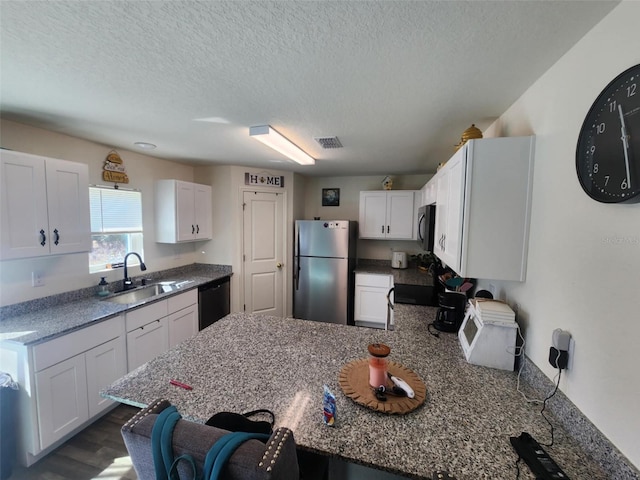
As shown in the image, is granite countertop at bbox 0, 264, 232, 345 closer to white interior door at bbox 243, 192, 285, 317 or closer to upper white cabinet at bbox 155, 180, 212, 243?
upper white cabinet at bbox 155, 180, 212, 243

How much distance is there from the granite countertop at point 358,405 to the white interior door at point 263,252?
6.95 feet

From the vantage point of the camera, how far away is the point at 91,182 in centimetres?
252

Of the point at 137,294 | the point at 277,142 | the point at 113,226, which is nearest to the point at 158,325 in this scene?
the point at 137,294

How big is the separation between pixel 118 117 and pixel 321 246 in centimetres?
268

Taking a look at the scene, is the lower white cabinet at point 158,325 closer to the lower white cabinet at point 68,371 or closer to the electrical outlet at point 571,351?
the lower white cabinet at point 68,371

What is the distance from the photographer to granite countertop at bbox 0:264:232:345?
1.68 m

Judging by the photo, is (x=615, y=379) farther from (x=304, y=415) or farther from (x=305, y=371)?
(x=305, y=371)

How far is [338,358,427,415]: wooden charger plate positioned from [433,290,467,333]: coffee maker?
2.19 feet

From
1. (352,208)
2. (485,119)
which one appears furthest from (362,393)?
(352,208)

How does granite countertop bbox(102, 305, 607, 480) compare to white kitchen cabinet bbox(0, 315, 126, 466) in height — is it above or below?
above

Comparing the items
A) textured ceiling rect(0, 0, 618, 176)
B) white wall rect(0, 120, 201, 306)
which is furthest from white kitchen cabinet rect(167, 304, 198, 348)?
textured ceiling rect(0, 0, 618, 176)

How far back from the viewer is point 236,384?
1188 mm

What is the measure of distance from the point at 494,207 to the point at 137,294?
11.0 ft

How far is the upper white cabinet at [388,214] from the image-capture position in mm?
3906
